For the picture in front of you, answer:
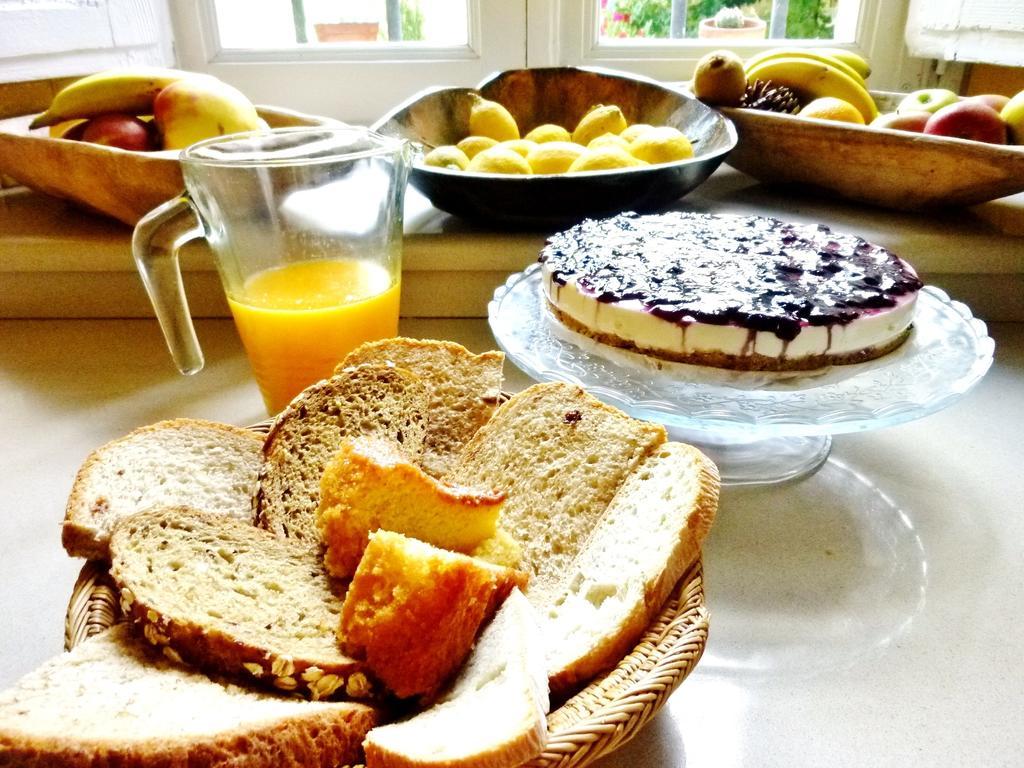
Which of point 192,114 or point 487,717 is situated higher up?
point 192,114

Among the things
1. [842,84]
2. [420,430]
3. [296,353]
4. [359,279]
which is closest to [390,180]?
[359,279]

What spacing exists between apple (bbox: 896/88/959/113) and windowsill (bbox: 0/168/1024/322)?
0.25 meters

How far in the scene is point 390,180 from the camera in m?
0.97

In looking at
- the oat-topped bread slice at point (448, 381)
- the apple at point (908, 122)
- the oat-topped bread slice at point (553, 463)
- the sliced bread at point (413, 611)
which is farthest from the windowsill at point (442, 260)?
the sliced bread at point (413, 611)

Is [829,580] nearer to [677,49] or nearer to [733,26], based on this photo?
[677,49]

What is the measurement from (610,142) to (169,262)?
72cm

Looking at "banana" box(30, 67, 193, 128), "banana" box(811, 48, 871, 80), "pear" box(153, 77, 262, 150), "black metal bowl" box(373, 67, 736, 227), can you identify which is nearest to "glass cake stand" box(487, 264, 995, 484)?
"black metal bowl" box(373, 67, 736, 227)

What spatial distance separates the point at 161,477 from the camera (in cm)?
74

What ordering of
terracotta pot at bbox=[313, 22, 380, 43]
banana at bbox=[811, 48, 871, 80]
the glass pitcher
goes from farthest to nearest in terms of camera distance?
1. terracotta pot at bbox=[313, 22, 380, 43]
2. banana at bbox=[811, 48, 871, 80]
3. the glass pitcher

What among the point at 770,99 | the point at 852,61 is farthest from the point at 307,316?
the point at 852,61

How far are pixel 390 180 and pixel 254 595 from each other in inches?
22.1

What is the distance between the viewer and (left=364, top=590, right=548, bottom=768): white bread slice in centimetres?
44

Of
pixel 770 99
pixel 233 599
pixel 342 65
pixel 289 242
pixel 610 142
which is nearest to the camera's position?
pixel 233 599

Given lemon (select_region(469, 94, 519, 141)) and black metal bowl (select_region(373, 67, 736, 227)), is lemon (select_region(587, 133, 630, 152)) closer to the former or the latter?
black metal bowl (select_region(373, 67, 736, 227))
